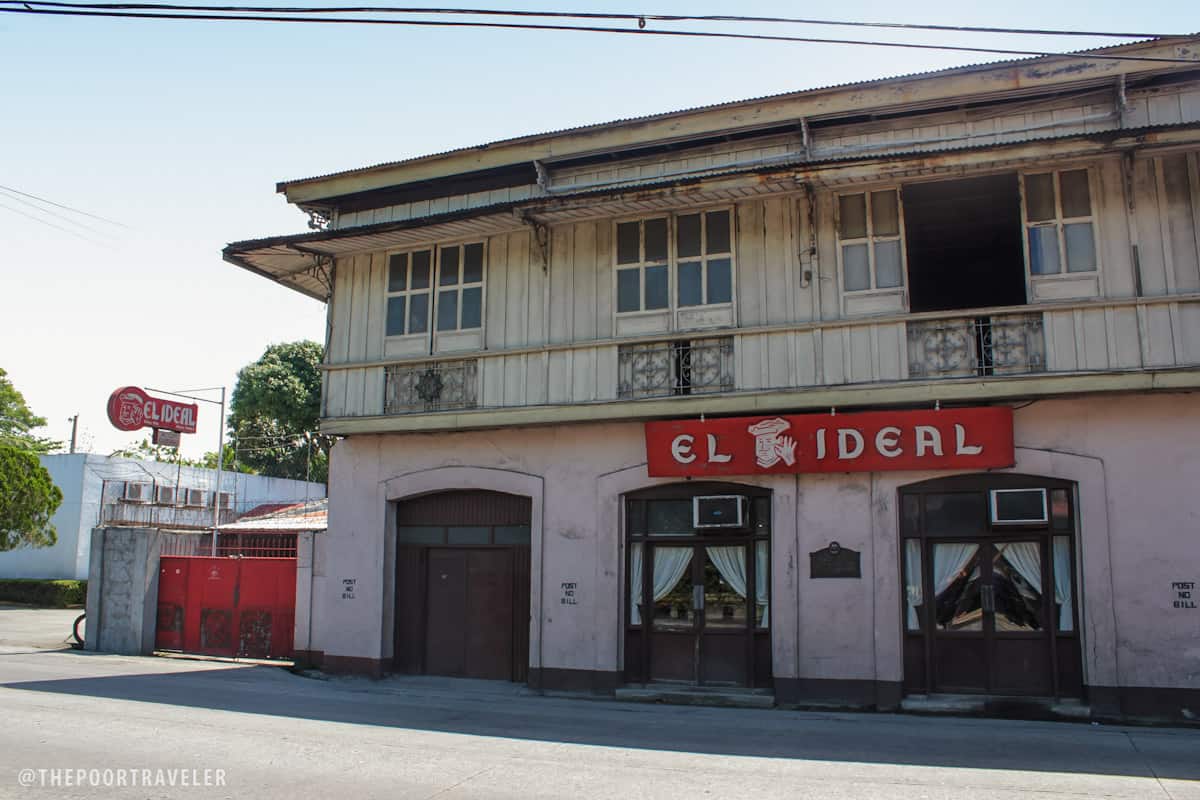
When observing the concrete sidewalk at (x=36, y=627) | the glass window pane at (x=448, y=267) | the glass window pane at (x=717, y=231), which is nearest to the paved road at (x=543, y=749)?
the glass window pane at (x=717, y=231)

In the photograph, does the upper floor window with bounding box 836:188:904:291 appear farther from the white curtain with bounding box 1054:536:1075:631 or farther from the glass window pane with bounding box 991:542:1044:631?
the white curtain with bounding box 1054:536:1075:631

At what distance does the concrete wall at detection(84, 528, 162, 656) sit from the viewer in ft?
57.7

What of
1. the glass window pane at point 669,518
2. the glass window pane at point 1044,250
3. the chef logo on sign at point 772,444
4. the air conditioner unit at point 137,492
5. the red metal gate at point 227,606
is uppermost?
the glass window pane at point 1044,250

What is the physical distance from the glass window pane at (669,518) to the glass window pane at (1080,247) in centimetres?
590

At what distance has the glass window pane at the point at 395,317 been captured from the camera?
49.9 ft

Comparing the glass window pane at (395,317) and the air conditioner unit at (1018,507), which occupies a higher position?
the glass window pane at (395,317)

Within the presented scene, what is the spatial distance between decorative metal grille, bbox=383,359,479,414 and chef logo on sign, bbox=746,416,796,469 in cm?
449

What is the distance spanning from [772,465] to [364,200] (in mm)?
8900

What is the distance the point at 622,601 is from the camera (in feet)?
43.0

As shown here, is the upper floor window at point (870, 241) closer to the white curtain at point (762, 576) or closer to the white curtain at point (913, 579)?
the white curtain at point (913, 579)

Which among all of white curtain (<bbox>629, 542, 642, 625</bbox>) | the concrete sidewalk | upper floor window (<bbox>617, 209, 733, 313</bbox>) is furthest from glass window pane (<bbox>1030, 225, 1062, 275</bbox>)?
the concrete sidewalk

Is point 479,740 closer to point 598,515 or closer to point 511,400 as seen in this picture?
point 598,515

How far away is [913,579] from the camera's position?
11.9 meters

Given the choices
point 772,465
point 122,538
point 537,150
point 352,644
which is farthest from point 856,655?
point 122,538
